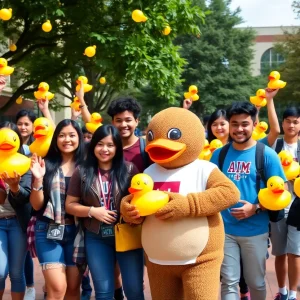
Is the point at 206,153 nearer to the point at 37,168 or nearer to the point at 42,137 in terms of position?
the point at 42,137

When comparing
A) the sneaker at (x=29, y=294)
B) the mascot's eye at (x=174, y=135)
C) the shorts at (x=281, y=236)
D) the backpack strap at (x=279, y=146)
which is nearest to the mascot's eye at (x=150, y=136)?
the mascot's eye at (x=174, y=135)

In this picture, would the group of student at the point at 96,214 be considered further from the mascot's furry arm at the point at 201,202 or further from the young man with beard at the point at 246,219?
the mascot's furry arm at the point at 201,202

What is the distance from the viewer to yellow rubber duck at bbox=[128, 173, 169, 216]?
9.53 feet

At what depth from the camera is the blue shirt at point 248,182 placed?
3.60 metres

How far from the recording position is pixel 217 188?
9.93ft

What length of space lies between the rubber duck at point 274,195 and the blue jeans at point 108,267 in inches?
39.0

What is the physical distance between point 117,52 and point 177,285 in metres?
7.10

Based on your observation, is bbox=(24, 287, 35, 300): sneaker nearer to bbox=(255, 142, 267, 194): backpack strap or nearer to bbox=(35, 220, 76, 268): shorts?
bbox=(35, 220, 76, 268): shorts

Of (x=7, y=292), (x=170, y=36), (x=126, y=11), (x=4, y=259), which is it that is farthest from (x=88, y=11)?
(x=4, y=259)

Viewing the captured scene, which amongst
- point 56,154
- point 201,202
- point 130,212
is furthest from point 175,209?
point 56,154

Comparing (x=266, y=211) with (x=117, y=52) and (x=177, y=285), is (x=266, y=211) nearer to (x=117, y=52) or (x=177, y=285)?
(x=177, y=285)

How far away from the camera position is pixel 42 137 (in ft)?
13.2

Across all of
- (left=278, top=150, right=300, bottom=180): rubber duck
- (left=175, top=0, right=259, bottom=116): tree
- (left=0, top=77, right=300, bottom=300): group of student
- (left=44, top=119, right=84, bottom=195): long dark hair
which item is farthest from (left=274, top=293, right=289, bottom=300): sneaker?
(left=175, top=0, right=259, bottom=116): tree

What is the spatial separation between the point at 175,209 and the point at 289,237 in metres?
1.98
